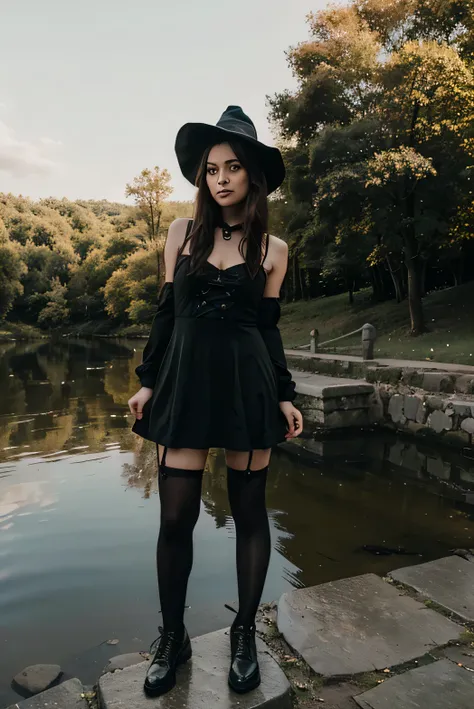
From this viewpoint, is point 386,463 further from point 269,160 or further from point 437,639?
point 269,160

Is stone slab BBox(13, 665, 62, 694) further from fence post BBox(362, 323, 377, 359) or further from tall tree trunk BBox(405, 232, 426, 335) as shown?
tall tree trunk BBox(405, 232, 426, 335)

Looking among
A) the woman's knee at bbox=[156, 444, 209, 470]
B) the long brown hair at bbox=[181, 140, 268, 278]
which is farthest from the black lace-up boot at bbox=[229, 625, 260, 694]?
the long brown hair at bbox=[181, 140, 268, 278]

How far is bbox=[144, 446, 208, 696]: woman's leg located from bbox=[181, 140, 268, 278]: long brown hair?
0.71 m

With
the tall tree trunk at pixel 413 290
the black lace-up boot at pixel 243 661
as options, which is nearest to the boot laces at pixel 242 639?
the black lace-up boot at pixel 243 661

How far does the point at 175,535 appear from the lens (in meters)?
1.82

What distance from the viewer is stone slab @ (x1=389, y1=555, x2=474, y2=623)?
2.43 meters

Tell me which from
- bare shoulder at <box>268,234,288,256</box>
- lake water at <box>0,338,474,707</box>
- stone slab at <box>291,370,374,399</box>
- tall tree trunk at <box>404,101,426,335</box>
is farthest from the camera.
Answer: tall tree trunk at <box>404,101,426,335</box>

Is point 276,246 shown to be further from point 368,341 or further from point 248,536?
point 368,341

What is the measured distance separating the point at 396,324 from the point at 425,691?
48.8ft

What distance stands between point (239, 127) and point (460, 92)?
1174 centimetres

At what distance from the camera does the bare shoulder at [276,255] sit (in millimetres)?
1998

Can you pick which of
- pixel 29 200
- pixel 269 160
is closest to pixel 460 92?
pixel 269 160

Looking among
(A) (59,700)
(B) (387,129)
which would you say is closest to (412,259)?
(B) (387,129)

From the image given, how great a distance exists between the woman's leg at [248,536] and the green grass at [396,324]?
8.45m
